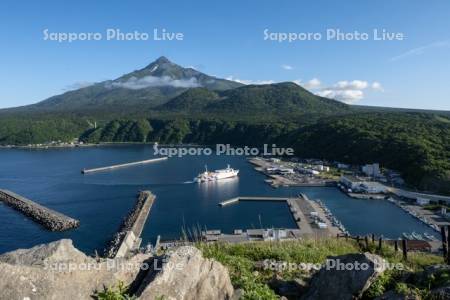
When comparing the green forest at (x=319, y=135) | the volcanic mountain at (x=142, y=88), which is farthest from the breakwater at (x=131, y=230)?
the volcanic mountain at (x=142, y=88)

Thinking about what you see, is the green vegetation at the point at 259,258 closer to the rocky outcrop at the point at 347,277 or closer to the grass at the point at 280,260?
the grass at the point at 280,260

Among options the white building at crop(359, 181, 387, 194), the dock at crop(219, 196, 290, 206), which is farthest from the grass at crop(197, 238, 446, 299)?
the white building at crop(359, 181, 387, 194)

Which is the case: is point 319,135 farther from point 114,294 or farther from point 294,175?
point 114,294

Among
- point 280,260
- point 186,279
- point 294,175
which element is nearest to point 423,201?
point 294,175

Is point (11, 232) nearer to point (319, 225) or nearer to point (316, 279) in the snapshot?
point (319, 225)

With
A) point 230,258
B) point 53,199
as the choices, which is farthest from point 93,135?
point 230,258

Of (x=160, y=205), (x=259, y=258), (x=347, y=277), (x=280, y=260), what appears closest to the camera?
(x=347, y=277)

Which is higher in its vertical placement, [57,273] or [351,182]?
[57,273]
